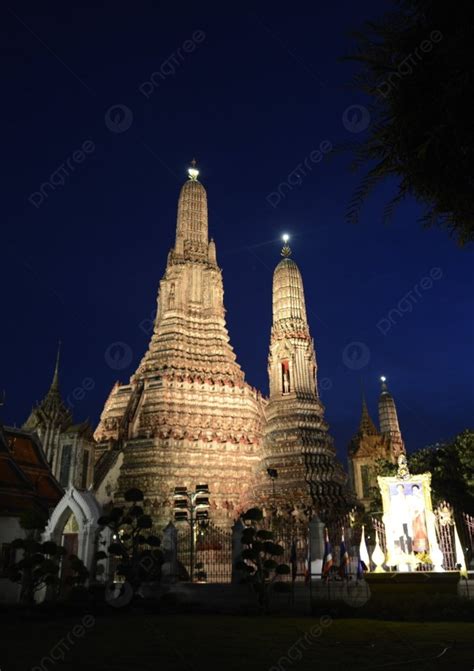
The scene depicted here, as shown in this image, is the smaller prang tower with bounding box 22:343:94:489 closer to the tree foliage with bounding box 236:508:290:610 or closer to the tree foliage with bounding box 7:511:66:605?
the tree foliage with bounding box 7:511:66:605

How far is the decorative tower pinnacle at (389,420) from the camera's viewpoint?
64438mm

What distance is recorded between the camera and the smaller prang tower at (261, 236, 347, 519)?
34.2 m

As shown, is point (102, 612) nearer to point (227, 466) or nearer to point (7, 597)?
point (7, 597)

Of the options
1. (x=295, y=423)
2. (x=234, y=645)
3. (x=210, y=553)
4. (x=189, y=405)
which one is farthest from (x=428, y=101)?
(x=189, y=405)

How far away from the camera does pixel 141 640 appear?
10375 millimetres

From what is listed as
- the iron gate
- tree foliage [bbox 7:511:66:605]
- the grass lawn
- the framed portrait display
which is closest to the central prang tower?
the iron gate

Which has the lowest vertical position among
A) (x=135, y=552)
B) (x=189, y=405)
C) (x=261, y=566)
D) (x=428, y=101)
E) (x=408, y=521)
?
(x=261, y=566)

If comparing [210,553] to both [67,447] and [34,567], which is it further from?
[67,447]

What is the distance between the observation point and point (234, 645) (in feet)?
31.7

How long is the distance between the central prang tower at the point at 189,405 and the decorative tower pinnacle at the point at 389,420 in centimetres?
2597

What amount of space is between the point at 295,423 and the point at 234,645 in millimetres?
27985

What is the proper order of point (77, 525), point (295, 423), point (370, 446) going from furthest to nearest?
point (370, 446)
point (295, 423)
point (77, 525)

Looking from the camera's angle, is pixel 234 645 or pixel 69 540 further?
pixel 69 540

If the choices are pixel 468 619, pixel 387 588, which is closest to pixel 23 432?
pixel 387 588
